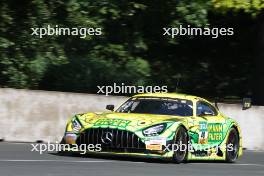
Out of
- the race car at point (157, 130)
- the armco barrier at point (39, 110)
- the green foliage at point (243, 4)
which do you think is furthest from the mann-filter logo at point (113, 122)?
the green foliage at point (243, 4)

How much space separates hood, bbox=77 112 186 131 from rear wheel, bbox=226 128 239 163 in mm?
1935

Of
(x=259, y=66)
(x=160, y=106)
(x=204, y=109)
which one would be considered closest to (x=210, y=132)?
(x=204, y=109)

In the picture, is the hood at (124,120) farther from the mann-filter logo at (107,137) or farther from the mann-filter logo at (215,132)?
the mann-filter logo at (215,132)

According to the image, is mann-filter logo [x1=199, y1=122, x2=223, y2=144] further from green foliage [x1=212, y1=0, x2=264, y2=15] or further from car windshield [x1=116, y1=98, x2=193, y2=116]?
green foliage [x1=212, y1=0, x2=264, y2=15]

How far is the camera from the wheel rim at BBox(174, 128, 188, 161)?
1362 cm

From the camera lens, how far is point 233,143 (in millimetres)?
15945

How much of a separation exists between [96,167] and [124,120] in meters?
1.87

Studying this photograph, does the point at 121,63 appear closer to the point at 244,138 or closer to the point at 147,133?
the point at 244,138

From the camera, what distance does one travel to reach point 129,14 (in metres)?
23.1

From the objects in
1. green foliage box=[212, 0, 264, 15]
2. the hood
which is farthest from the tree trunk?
the hood

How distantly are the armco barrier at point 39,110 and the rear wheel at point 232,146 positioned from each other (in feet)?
12.8

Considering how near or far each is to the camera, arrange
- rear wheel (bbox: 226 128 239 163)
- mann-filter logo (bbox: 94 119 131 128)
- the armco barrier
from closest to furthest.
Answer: mann-filter logo (bbox: 94 119 131 128), rear wheel (bbox: 226 128 239 163), the armco barrier

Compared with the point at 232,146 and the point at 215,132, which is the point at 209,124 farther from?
the point at 232,146

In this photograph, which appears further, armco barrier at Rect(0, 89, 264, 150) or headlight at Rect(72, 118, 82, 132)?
armco barrier at Rect(0, 89, 264, 150)
